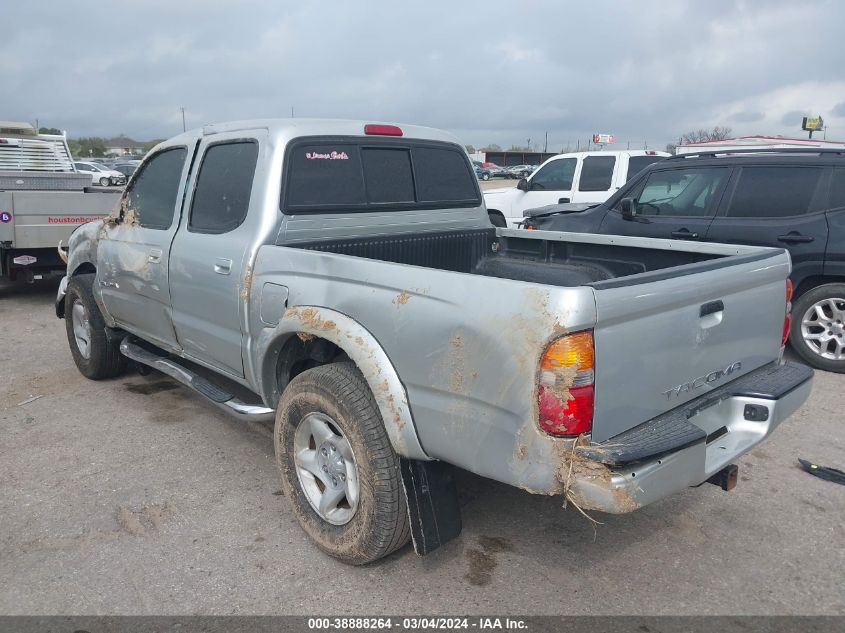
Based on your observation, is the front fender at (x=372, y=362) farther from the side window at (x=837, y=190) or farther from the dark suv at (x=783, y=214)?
the side window at (x=837, y=190)

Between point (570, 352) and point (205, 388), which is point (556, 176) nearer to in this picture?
point (205, 388)

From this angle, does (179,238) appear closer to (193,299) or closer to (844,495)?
(193,299)

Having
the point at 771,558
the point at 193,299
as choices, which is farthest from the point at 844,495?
the point at 193,299

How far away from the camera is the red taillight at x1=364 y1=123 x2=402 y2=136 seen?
160 inches

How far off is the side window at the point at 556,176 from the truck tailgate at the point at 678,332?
8.43 meters

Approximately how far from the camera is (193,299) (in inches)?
157

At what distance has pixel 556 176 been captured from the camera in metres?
11.6

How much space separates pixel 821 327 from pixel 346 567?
189 inches

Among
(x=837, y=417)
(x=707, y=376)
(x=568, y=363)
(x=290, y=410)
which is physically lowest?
(x=837, y=417)

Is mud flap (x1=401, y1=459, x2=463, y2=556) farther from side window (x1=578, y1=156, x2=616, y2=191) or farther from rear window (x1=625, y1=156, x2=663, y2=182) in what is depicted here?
rear window (x1=625, y1=156, x2=663, y2=182)

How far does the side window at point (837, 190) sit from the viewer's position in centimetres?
584

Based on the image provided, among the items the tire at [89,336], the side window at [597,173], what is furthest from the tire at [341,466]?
the side window at [597,173]

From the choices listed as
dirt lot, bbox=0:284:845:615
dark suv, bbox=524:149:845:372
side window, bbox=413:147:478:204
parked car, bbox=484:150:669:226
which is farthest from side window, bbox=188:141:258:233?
parked car, bbox=484:150:669:226

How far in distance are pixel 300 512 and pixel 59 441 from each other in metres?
2.18
